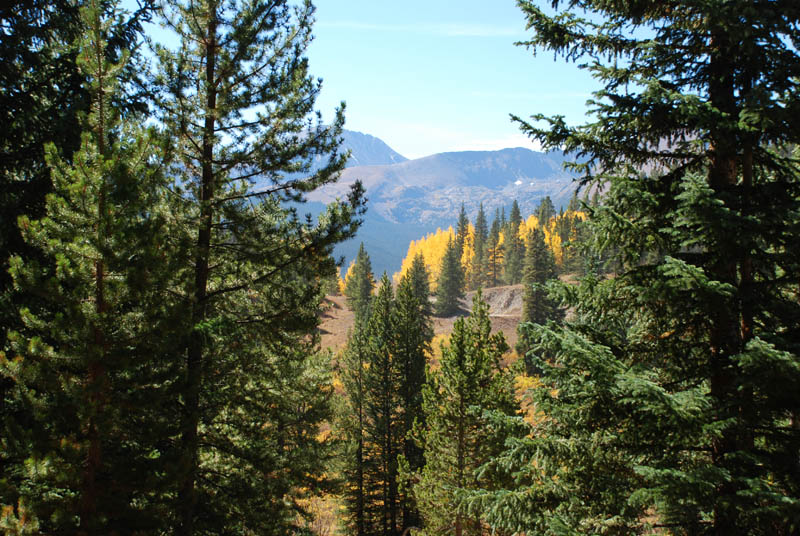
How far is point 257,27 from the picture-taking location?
303 inches

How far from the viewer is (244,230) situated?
7980 millimetres

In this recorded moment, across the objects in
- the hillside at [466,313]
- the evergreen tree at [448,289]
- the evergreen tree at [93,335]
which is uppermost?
the evergreen tree at [93,335]

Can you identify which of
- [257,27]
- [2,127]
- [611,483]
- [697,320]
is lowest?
[611,483]

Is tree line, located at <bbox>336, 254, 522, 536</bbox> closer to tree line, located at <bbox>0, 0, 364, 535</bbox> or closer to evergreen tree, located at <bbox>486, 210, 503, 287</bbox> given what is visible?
tree line, located at <bbox>0, 0, 364, 535</bbox>

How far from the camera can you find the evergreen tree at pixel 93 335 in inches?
186

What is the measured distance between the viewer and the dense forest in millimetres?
4402

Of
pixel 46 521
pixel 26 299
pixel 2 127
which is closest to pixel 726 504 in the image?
pixel 46 521

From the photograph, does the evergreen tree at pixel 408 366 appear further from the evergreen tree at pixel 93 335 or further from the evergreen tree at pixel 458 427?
the evergreen tree at pixel 93 335

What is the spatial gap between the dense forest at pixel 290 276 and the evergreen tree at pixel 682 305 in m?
0.03

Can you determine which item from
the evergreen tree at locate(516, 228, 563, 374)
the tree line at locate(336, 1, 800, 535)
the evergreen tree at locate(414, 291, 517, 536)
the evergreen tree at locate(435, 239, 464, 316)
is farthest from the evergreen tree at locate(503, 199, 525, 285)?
the tree line at locate(336, 1, 800, 535)

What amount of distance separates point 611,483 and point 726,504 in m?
1.23

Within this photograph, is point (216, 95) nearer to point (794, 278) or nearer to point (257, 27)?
point (257, 27)

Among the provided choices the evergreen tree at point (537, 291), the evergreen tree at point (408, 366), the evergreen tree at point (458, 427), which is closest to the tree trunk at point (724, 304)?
the evergreen tree at point (458, 427)

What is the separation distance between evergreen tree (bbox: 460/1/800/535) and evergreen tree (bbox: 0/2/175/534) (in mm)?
4565
